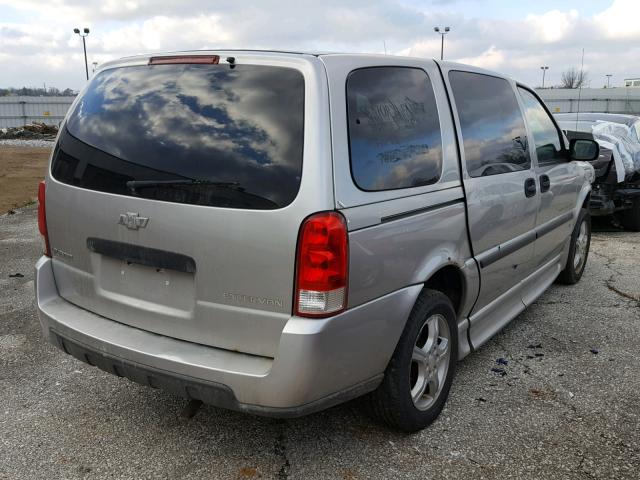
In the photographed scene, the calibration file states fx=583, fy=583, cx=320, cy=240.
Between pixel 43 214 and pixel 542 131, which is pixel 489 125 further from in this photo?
pixel 43 214

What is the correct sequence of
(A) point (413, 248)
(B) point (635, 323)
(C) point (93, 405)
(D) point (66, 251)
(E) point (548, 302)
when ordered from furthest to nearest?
(E) point (548, 302) < (B) point (635, 323) < (C) point (93, 405) < (D) point (66, 251) < (A) point (413, 248)

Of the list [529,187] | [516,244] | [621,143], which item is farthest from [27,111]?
[516,244]

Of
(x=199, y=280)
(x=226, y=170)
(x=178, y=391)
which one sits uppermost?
(x=226, y=170)

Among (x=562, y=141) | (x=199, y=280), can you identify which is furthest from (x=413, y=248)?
(x=562, y=141)

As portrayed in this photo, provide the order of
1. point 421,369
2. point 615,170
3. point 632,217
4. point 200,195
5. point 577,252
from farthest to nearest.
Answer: point 632,217 → point 615,170 → point 577,252 → point 421,369 → point 200,195

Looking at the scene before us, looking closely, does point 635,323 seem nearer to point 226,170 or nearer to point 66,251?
point 226,170

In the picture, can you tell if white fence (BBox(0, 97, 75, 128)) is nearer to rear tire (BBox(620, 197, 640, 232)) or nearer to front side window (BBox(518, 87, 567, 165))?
rear tire (BBox(620, 197, 640, 232))

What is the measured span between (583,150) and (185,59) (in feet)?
11.1

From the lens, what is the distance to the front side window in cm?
426

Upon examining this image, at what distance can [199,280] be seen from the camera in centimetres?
243

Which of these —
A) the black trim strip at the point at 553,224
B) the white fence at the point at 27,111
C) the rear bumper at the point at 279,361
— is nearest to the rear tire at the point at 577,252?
the black trim strip at the point at 553,224

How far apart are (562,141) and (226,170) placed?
3.46 meters

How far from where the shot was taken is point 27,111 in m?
44.5

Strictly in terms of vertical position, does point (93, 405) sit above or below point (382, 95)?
below
